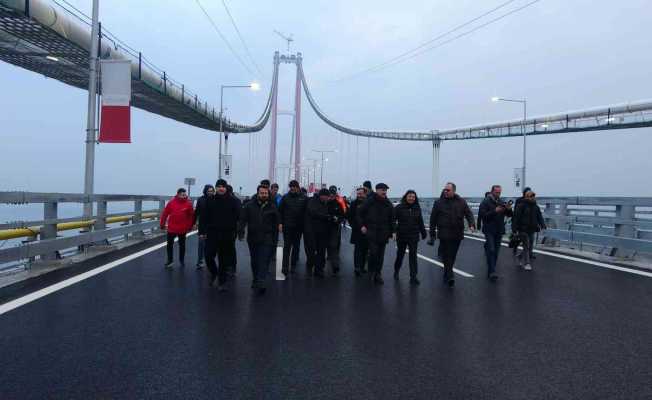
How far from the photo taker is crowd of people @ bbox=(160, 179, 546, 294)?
330 inches

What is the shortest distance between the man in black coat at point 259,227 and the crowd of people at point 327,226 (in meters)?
Result: 0.01

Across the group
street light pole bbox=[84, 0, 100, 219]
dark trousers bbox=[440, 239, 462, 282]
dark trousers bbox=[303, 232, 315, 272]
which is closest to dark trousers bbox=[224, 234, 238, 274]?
dark trousers bbox=[303, 232, 315, 272]

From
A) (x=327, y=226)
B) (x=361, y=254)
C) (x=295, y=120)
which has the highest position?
(x=295, y=120)

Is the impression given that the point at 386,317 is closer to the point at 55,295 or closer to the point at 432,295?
the point at 432,295

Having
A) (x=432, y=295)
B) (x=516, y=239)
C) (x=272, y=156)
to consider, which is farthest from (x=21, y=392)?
(x=272, y=156)

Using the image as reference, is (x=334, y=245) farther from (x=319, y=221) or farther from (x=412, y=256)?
(x=412, y=256)

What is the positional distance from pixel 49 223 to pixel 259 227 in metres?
3.64

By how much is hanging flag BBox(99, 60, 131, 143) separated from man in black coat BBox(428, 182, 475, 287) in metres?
8.00

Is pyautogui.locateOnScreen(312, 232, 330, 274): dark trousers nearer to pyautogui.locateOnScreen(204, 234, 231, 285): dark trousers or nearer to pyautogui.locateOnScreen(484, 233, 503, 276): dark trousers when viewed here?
pyautogui.locateOnScreen(204, 234, 231, 285): dark trousers

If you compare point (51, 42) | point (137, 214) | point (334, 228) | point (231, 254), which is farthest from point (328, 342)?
point (51, 42)

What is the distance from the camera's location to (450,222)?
9.31 m

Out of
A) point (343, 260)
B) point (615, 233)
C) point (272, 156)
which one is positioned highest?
point (272, 156)

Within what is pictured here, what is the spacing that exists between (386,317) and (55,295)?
4.22 metres

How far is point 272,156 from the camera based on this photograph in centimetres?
7512
